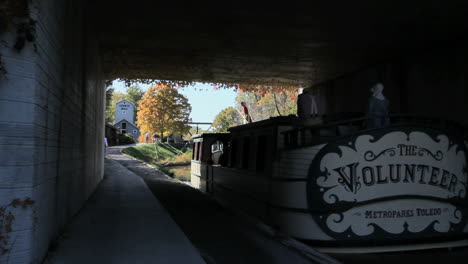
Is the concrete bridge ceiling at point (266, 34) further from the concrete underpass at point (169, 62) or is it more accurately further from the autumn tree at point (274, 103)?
the autumn tree at point (274, 103)

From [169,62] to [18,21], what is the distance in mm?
10779

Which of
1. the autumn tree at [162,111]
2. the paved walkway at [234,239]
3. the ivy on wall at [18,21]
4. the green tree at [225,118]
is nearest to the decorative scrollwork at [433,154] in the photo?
the paved walkway at [234,239]

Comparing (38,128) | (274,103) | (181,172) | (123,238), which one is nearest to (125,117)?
(274,103)

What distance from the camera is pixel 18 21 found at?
149 inches

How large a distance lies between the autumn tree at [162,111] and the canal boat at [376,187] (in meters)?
43.9

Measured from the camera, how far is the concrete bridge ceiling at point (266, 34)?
898 cm

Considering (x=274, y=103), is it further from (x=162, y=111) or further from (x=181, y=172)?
(x=162, y=111)

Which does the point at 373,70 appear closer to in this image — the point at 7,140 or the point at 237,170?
the point at 237,170

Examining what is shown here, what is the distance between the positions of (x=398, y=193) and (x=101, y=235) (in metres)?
5.21

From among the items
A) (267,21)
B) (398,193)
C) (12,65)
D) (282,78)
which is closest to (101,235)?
(12,65)

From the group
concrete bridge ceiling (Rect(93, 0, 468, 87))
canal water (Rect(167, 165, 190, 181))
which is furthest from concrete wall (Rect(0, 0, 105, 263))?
canal water (Rect(167, 165, 190, 181))

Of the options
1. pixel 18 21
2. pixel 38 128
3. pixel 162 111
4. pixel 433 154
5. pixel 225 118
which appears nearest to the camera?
pixel 18 21

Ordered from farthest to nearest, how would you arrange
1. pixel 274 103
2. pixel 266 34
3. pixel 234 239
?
pixel 274 103, pixel 266 34, pixel 234 239

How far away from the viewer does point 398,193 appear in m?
7.19
